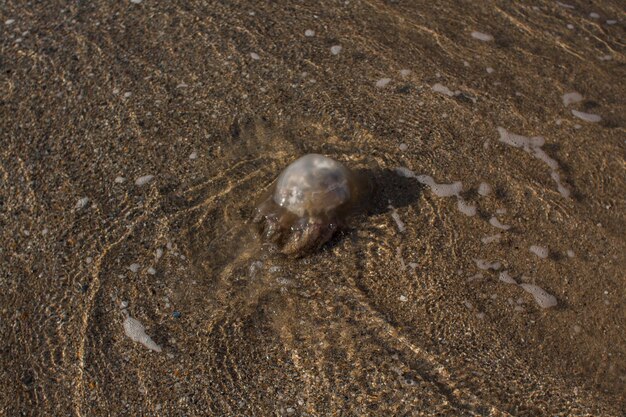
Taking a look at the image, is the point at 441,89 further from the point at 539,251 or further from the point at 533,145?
the point at 539,251

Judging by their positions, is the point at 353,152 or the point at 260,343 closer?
the point at 260,343

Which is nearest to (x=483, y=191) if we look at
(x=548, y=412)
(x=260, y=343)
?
(x=548, y=412)

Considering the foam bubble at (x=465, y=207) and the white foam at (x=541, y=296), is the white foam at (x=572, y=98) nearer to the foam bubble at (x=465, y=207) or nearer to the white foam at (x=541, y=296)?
the foam bubble at (x=465, y=207)

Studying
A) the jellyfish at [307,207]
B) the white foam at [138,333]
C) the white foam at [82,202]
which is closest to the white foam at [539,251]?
the jellyfish at [307,207]

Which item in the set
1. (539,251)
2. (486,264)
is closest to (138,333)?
(486,264)

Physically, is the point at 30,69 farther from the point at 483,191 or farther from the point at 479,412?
the point at 479,412

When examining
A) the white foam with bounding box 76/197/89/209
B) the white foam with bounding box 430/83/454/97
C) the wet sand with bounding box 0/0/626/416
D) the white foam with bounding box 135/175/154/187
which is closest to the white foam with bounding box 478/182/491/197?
the wet sand with bounding box 0/0/626/416
